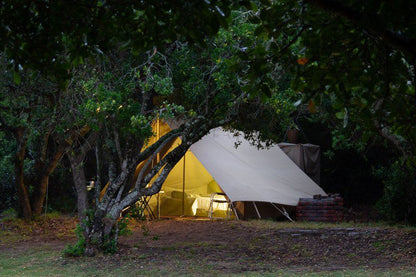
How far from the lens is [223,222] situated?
1110 cm

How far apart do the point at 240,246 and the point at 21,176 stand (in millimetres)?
5148

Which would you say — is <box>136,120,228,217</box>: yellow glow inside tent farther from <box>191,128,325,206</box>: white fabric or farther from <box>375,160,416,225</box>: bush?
<box>375,160,416,225</box>: bush

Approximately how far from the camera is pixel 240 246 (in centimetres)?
838

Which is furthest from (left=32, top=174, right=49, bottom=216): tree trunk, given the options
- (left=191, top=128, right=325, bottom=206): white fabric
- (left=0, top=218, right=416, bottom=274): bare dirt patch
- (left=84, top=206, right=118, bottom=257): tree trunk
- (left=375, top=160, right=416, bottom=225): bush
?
(left=375, top=160, right=416, bottom=225): bush

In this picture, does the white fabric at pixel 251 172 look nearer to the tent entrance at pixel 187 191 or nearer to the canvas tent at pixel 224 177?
the canvas tent at pixel 224 177

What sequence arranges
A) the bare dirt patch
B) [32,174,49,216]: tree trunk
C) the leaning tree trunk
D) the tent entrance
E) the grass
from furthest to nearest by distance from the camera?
the tent entrance
[32,174,49,216]: tree trunk
the leaning tree trunk
the bare dirt patch
the grass

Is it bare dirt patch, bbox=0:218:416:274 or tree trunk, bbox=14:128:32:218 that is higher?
tree trunk, bbox=14:128:32:218

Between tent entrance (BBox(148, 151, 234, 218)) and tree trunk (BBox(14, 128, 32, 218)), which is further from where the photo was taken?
tent entrance (BBox(148, 151, 234, 218))

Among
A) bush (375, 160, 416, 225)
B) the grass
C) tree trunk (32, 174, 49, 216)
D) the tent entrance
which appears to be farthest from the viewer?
the tent entrance

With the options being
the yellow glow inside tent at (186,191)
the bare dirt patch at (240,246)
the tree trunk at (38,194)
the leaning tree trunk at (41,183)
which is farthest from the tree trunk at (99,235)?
the yellow glow inside tent at (186,191)

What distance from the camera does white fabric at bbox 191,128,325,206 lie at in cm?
1127

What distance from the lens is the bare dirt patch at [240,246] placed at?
6894 mm

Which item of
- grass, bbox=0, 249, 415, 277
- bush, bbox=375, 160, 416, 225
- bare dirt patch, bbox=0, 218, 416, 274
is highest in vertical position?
bush, bbox=375, 160, 416, 225

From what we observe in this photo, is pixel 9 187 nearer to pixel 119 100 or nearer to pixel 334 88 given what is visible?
pixel 119 100
